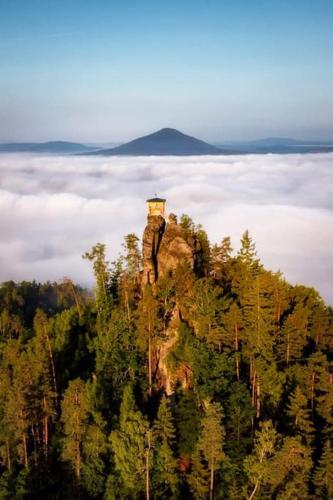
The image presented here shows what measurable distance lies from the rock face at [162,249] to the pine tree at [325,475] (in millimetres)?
19114

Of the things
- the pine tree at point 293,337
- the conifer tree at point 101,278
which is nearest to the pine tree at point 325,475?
the pine tree at point 293,337

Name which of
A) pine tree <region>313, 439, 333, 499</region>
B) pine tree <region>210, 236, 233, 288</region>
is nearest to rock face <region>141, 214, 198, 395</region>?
pine tree <region>210, 236, 233, 288</region>

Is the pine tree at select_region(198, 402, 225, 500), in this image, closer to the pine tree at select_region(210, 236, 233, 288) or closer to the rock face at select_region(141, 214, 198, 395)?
the rock face at select_region(141, 214, 198, 395)

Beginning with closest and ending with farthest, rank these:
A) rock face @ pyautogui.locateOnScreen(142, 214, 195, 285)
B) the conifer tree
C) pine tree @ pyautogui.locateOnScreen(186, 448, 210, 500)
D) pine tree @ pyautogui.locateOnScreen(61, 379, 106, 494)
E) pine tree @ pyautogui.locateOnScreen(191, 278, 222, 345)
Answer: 1. pine tree @ pyautogui.locateOnScreen(186, 448, 210, 500)
2. pine tree @ pyautogui.locateOnScreen(61, 379, 106, 494)
3. pine tree @ pyautogui.locateOnScreen(191, 278, 222, 345)
4. rock face @ pyautogui.locateOnScreen(142, 214, 195, 285)
5. the conifer tree

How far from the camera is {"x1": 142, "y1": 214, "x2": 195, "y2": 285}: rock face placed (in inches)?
1764

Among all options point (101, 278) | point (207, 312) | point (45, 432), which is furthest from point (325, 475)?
point (101, 278)

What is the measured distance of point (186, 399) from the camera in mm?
36750

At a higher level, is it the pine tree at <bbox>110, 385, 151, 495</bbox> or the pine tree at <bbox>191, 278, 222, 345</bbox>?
the pine tree at <bbox>191, 278, 222, 345</bbox>

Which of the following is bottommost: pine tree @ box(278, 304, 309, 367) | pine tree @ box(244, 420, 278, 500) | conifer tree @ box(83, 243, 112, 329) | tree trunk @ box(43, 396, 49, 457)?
tree trunk @ box(43, 396, 49, 457)

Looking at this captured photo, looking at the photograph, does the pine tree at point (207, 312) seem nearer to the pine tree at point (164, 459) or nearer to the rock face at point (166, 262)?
the rock face at point (166, 262)

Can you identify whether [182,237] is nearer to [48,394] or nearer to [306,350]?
[306,350]

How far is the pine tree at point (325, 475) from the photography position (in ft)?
101

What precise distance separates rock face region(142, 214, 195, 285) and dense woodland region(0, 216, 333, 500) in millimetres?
1278

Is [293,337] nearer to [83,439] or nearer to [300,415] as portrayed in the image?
[300,415]
